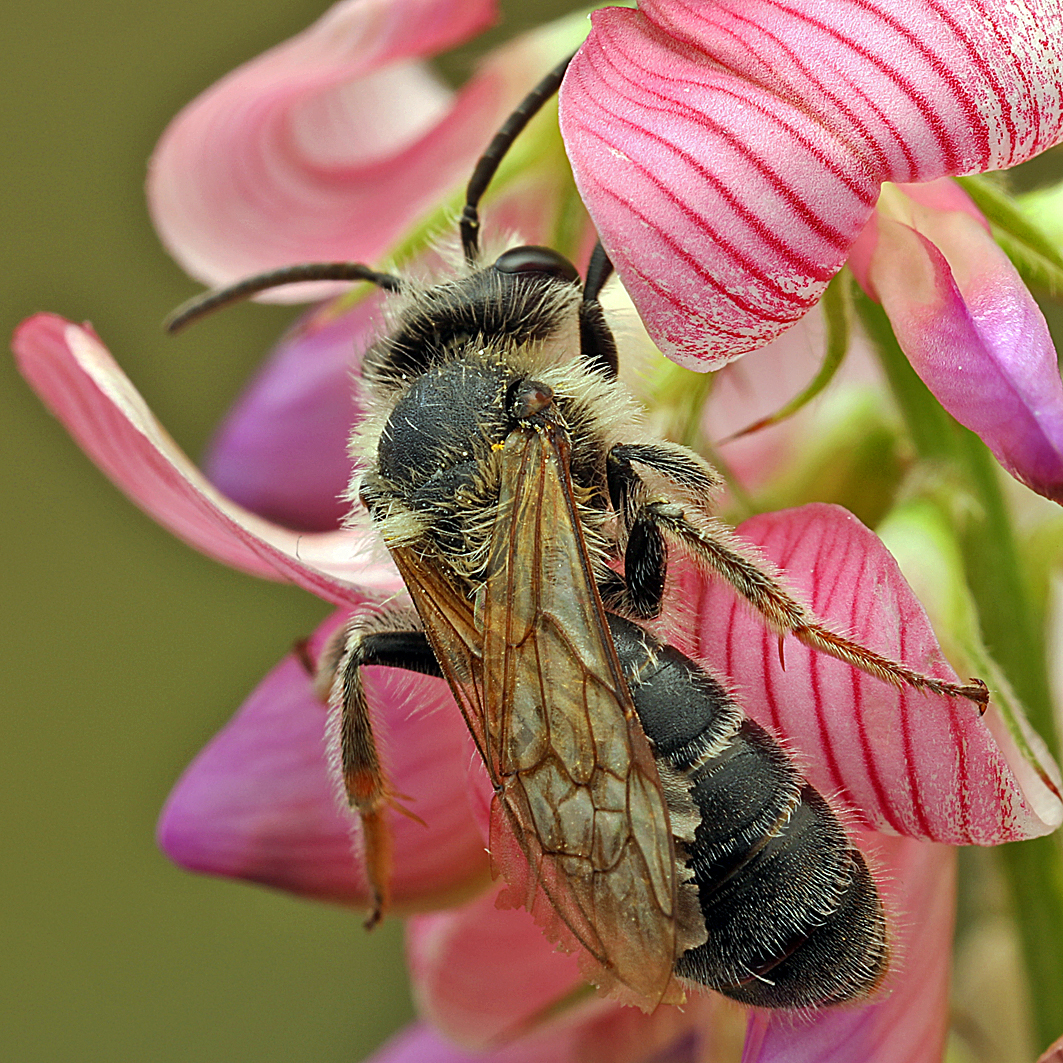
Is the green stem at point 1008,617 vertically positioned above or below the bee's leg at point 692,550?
below

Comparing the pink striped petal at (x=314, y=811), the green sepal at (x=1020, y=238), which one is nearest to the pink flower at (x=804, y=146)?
the green sepal at (x=1020, y=238)

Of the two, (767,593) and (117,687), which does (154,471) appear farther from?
(117,687)

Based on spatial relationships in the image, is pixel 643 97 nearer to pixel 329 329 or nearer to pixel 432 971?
pixel 329 329

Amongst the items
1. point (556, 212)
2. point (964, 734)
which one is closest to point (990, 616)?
point (964, 734)

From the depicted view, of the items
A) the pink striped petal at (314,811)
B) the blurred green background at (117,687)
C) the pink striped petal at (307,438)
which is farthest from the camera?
the blurred green background at (117,687)

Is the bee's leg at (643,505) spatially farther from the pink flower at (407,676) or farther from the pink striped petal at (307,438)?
the pink striped petal at (307,438)
